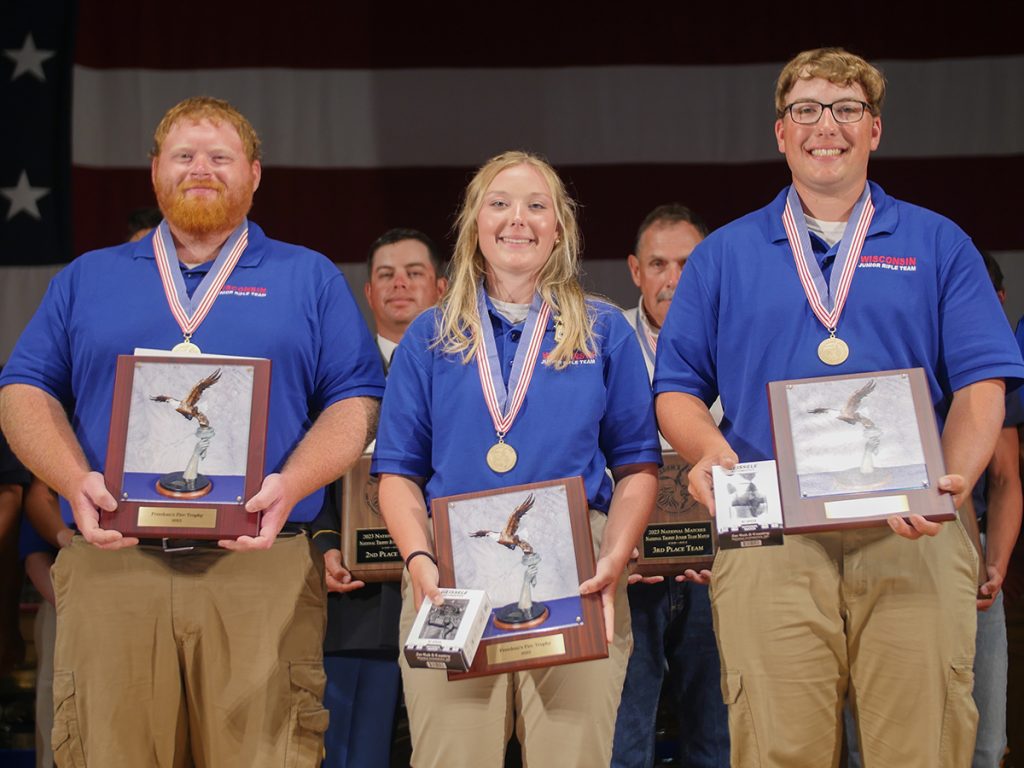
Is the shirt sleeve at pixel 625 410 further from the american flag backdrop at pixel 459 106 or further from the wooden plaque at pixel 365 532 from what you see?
the american flag backdrop at pixel 459 106

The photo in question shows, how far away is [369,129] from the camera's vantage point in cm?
602

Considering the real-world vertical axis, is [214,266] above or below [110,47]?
below

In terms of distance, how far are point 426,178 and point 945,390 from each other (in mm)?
3678

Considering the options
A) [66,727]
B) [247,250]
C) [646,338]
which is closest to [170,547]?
[66,727]

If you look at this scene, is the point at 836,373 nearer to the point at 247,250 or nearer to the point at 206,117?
the point at 247,250

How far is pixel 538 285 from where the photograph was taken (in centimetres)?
287

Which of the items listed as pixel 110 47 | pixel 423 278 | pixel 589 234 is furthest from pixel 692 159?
pixel 110 47

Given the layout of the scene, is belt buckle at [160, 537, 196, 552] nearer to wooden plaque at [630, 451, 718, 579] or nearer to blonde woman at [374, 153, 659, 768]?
blonde woman at [374, 153, 659, 768]

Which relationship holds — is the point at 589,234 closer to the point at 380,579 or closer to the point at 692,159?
the point at 692,159

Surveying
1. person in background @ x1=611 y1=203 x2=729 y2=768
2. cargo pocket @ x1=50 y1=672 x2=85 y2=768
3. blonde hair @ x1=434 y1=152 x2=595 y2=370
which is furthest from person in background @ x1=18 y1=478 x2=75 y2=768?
person in background @ x1=611 y1=203 x2=729 y2=768

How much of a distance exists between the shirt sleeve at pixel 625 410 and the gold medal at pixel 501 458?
0.85 ft

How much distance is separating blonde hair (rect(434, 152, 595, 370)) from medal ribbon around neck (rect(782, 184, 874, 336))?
0.50m

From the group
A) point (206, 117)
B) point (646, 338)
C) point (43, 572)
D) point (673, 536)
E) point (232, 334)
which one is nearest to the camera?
point (232, 334)

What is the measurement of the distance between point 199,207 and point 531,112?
3.36 meters
